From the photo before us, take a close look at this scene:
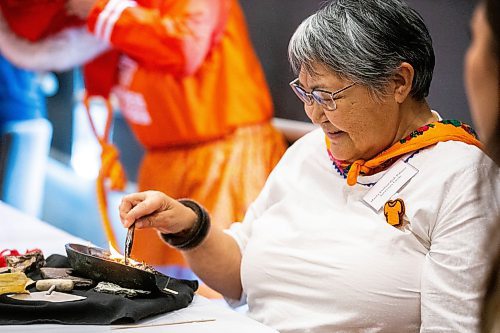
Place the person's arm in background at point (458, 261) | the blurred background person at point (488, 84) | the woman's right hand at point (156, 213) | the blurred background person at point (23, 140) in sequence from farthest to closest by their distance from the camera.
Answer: the blurred background person at point (23, 140) → the woman's right hand at point (156, 213) → the person's arm in background at point (458, 261) → the blurred background person at point (488, 84)

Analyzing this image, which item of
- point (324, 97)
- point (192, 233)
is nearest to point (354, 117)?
point (324, 97)

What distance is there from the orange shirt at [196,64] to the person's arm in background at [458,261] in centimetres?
154

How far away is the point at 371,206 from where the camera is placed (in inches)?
76.8

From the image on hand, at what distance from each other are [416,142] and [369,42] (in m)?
0.26

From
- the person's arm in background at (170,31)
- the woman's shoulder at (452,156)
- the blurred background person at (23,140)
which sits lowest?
the blurred background person at (23,140)

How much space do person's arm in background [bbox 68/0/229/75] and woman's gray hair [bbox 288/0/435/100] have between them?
1.29 m

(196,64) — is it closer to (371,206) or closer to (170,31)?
(170,31)

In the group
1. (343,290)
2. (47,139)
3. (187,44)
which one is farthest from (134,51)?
(343,290)

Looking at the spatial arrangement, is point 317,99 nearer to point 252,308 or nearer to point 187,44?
point 252,308

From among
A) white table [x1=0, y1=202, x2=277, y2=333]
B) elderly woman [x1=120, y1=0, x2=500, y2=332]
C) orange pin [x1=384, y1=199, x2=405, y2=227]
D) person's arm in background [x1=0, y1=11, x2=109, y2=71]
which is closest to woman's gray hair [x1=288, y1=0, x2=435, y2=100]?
elderly woman [x1=120, y1=0, x2=500, y2=332]

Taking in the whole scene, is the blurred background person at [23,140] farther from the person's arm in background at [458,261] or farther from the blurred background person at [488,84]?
the blurred background person at [488,84]

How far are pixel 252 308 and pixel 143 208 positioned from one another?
1.28ft

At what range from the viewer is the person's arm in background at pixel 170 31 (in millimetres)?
3209

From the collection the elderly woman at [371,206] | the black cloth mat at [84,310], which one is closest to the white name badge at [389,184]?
the elderly woman at [371,206]
